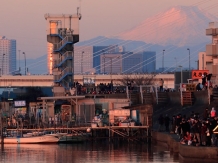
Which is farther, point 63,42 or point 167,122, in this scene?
point 63,42

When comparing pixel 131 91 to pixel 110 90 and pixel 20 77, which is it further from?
pixel 20 77

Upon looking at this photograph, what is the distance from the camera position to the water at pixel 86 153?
52250 mm

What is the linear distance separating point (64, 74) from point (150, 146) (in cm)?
3091

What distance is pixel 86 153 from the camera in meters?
58.2

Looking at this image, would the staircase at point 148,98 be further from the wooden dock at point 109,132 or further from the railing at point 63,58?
the railing at point 63,58

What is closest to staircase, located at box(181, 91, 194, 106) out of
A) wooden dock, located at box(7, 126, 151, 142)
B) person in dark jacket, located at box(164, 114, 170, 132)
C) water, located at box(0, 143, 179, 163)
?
wooden dock, located at box(7, 126, 151, 142)

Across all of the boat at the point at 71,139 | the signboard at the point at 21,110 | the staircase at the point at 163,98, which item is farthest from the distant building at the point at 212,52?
the boat at the point at 71,139

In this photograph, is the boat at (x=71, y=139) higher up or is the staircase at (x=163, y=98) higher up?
the staircase at (x=163, y=98)

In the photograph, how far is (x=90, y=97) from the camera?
263ft

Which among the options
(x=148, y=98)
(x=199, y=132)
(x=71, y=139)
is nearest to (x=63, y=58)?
(x=148, y=98)

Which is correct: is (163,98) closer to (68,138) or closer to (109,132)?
(109,132)

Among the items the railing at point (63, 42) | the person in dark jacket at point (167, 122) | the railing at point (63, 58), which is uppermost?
the railing at point (63, 42)

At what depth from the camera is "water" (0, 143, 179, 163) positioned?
52.2 meters

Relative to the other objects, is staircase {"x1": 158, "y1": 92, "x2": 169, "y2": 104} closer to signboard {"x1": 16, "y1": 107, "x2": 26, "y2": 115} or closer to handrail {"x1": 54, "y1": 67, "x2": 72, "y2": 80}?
signboard {"x1": 16, "y1": 107, "x2": 26, "y2": 115}
